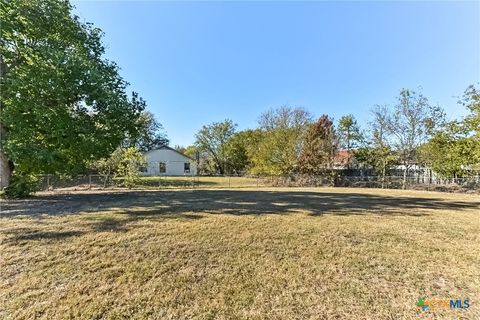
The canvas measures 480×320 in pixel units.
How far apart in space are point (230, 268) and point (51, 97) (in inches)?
360

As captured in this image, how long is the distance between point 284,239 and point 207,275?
184 cm

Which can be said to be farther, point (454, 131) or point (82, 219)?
point (454, 131)

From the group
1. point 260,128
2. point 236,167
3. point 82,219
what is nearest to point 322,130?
point 260,128

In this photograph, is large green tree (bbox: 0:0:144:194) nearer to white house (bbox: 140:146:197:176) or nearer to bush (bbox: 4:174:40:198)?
bush (bbox: 4:174:40:198)

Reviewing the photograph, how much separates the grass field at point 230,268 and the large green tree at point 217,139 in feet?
116

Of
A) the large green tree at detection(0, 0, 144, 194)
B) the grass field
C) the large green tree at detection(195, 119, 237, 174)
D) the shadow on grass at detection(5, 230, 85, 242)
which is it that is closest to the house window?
the large green tree at detection(195, 119, 237, 174)

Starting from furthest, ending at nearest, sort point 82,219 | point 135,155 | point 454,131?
point 135,155 < point 454,131 < point 82,219

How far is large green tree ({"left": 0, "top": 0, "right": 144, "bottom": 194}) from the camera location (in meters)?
7.86

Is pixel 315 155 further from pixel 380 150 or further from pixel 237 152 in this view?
pixel 237 152

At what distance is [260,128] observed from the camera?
3369 cm

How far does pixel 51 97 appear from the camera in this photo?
27.6ft

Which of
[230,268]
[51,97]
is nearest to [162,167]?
[51,97]

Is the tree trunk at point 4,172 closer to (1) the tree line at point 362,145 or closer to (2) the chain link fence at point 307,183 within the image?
(2) the chain link fence at point 307,183

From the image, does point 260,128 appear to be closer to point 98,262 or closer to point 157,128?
point 157,128
